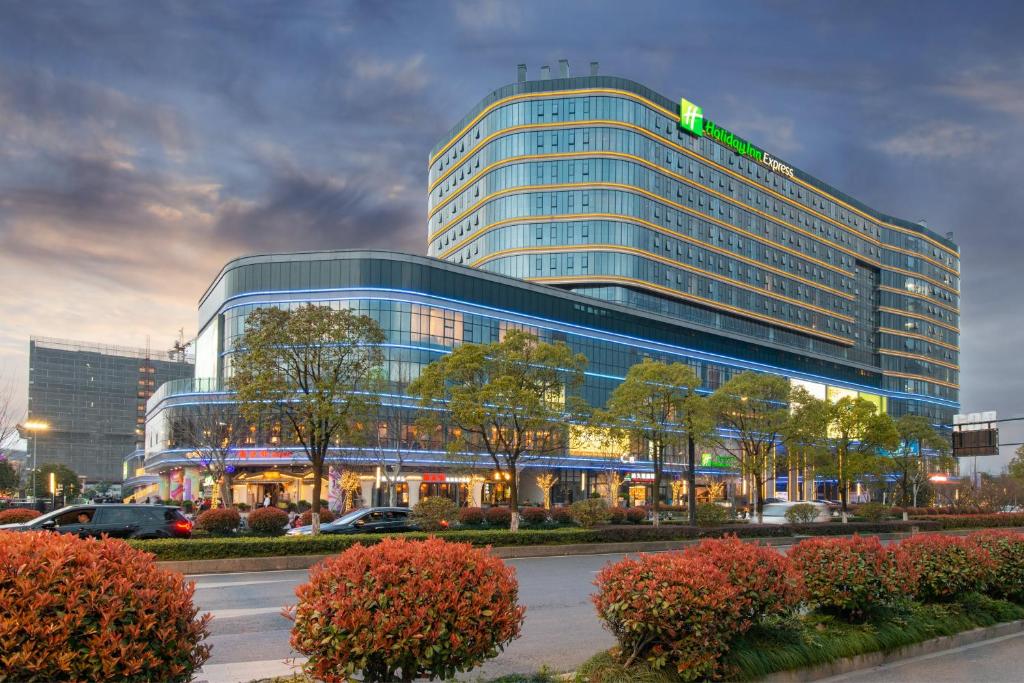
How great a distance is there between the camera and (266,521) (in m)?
30.0

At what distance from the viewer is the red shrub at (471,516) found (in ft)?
120

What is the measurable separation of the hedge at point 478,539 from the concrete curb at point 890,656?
3.80 metres

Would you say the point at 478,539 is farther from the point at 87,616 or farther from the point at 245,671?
the point at 87,616

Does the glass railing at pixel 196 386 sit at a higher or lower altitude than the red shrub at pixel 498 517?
higher

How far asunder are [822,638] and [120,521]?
67.5 ft

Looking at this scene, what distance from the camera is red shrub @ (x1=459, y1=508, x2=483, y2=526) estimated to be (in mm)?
36438

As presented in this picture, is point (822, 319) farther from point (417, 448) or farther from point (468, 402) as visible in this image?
point (468, 402)

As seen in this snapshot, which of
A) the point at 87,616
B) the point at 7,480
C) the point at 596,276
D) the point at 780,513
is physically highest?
the point at 596,276

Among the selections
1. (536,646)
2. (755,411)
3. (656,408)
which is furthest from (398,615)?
(755,411)

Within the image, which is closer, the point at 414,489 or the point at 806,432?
the point at 806,432

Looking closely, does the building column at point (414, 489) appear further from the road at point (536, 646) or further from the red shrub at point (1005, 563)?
the red shrub at point (1005, 563)

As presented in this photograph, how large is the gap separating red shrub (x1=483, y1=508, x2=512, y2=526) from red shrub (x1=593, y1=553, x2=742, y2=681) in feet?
92.0

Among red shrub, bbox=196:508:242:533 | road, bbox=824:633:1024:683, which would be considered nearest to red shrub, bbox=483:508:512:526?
red shrub, bbox=196:508:242:533

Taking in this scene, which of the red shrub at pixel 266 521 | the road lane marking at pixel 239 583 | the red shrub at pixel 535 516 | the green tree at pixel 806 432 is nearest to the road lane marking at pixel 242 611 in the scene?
the road lane marking at pixel 239 583
